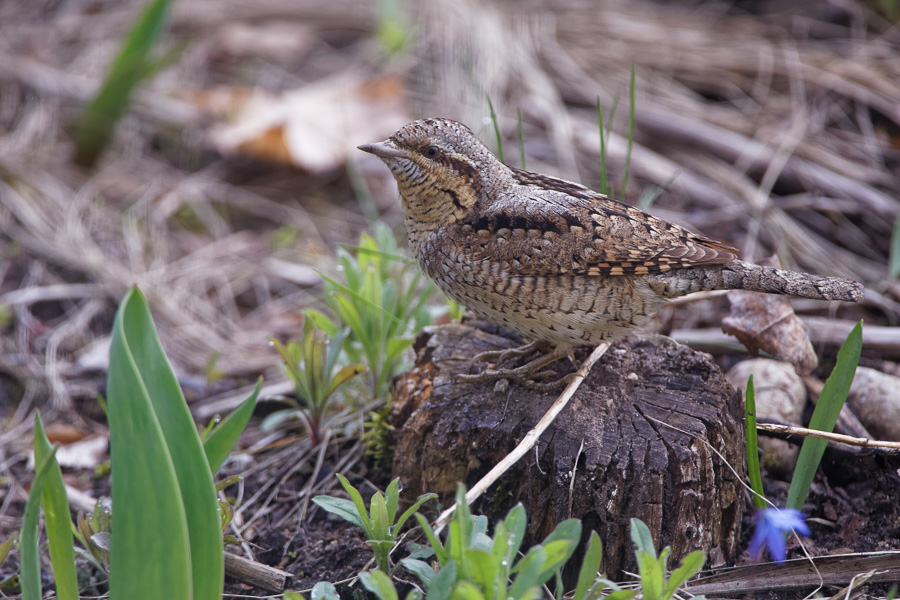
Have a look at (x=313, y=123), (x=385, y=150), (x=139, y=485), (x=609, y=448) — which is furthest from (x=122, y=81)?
(x=609, y=448)

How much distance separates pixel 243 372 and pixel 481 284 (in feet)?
6.76

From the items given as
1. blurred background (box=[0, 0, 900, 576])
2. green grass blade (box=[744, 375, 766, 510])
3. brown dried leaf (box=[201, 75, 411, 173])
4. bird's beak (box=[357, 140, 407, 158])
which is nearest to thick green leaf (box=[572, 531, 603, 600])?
green grass blade (box=[744, 375, 766, 510])

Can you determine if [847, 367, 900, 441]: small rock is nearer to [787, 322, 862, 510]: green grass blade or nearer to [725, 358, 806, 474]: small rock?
[725, 358, 806, 474]: small rock

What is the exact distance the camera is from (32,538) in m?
1.90

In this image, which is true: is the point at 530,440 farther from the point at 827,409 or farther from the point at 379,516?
the point at 827,409

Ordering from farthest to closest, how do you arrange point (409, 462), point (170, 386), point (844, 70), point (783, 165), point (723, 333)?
point (844, 70), point (783, 165), point (723, 333), point (409, 462), point (170, 386)

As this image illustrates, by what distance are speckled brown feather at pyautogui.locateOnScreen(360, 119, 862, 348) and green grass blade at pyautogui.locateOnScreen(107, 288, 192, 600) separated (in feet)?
4.39

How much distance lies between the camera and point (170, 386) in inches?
78.5

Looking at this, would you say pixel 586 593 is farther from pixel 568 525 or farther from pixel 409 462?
pixel 409 462

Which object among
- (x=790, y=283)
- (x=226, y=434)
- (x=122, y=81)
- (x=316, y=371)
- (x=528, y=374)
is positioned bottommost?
(x=316, y=371)

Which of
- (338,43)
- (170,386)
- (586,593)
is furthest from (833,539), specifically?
(338,43)

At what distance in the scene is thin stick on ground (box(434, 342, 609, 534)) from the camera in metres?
2.19

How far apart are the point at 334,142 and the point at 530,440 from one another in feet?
13.3

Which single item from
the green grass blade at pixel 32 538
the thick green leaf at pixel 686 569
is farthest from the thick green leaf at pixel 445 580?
the green grass blade at pixel 32 538
